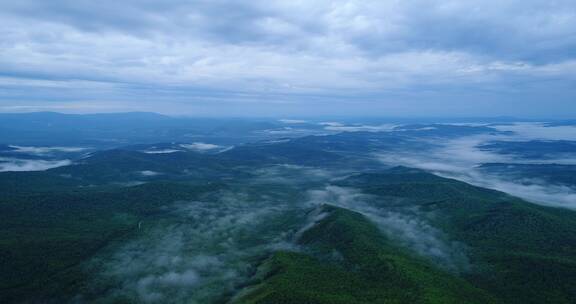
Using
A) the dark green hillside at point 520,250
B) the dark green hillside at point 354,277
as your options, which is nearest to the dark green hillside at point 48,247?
the dark green hillside at point 354,277

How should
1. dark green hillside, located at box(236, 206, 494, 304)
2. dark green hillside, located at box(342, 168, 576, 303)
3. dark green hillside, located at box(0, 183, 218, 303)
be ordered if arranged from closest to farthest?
dark green hillside, located at box(236, 206, 494, 304) < dark green hillside, located at box(342, 168, 576, 303) < dark green hillside, located at box(0, 183, 218, 303)

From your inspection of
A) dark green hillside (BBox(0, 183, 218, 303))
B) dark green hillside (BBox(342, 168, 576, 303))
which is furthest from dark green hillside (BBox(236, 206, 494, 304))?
dark green hillside (BBox(0, 183, 218, 303))

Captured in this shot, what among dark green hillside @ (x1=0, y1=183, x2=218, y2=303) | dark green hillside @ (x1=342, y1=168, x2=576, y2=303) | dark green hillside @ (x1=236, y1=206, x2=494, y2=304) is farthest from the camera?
dark green hillside @ (x1=0, y1=183, x2=218, y2=303)

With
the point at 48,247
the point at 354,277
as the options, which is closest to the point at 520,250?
the point at 354,277

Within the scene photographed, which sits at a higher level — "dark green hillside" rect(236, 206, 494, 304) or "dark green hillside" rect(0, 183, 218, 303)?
"dark green hillside" rect(236, 206, 494, 304)

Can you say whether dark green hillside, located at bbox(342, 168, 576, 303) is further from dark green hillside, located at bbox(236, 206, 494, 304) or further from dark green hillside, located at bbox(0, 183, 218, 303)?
dark green hillside, located at bbox(0, 183, 218, 303)

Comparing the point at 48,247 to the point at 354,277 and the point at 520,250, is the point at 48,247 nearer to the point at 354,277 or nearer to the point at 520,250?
the point at 354,277

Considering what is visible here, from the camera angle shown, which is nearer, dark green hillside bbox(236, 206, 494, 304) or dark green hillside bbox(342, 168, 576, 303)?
dark green hillside bbox(236, 206, 494, 304)

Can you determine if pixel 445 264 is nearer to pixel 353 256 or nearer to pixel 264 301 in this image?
pixel 353 256

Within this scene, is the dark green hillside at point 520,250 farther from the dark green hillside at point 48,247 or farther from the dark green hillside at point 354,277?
the dark green hillside at point 48,247
